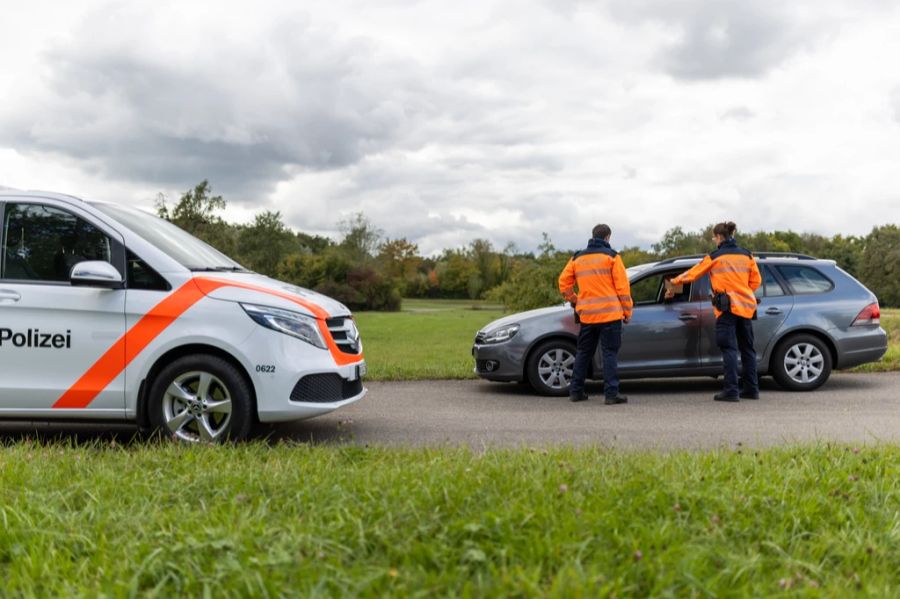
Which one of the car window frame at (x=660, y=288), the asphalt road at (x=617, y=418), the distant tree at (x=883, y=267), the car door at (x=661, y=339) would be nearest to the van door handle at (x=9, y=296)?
the asphalt road at (x=617, y=418)

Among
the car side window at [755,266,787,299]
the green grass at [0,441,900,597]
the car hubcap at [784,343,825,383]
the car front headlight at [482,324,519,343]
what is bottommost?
the green grass at [0,441,900,597]

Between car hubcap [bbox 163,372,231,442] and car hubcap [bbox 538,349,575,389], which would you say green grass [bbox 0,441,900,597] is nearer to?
car hubcap [bbox 163,372,231,442]

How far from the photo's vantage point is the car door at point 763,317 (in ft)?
32.0

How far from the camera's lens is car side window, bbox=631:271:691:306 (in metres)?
9.92

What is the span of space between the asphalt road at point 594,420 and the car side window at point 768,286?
3.83ft

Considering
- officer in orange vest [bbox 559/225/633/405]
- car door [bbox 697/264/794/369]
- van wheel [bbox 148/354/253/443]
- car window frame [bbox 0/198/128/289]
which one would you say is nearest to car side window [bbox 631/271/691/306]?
car door [bbox 697/264/794/369]

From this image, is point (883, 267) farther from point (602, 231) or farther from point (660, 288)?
point (602, 231)

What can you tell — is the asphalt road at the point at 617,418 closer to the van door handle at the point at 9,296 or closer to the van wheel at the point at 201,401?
the van wheel at the point at 201,401

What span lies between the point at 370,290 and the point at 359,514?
59.6 meters

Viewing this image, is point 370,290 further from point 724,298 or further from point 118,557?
point 118,557

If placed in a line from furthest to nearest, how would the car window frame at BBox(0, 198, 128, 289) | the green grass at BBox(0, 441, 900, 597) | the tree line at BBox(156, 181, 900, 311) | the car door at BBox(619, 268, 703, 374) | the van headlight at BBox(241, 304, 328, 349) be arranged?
the tree line at BBox(156, 181, 900, 311) < the car door at BBox(619, 268, 703, 374) < the car window frame at BBox(0, 198, 128, 289) < the van headlight at BBox(241, 304, 328, 349) < the green grass at BBox(0, 441, 900, 597)

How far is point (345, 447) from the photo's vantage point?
5.57 meters

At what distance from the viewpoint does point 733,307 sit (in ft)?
30.1

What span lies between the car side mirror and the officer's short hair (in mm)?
5284
